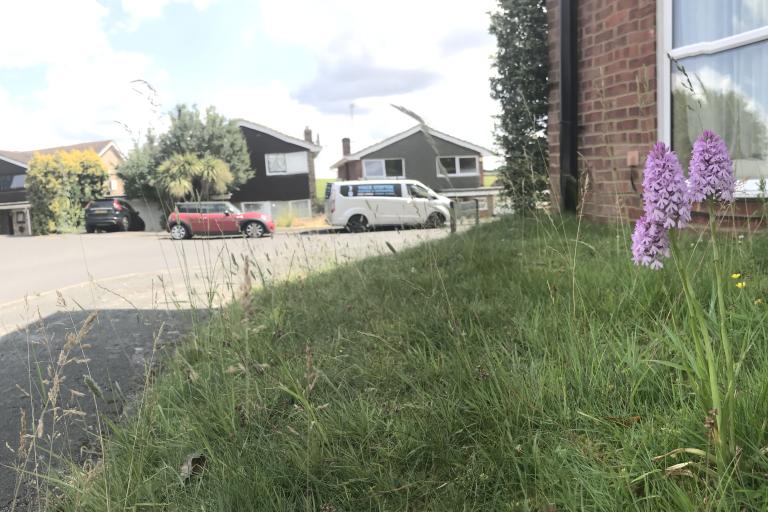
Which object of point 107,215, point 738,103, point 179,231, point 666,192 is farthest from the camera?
point 107,215

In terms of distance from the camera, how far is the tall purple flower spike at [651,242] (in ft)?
4.37

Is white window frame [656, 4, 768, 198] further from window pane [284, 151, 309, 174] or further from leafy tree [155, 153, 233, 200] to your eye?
window pane [284, 151, 309, 174]

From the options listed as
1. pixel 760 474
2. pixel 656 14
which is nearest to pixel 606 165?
pixel 656 14

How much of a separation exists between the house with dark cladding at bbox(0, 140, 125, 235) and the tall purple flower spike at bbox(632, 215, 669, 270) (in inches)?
1502

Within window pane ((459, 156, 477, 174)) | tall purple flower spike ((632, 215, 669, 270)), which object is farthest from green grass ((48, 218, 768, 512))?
window pane ((459, 156, 477, 174))

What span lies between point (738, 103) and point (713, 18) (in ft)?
2.24

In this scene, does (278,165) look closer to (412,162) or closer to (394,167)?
(394,167)

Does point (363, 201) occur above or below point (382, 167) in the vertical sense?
below

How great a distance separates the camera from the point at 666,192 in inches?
50.4

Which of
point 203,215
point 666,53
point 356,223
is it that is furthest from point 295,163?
point 666,53

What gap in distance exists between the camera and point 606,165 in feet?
16.3

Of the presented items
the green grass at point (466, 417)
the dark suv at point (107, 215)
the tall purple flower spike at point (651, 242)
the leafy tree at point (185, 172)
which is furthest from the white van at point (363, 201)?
the tall purple flower spike at point (651, 242)

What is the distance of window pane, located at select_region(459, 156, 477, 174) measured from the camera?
3909 cm

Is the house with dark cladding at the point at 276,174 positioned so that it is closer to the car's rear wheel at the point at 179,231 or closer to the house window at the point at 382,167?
the house window at the point at 382,167
